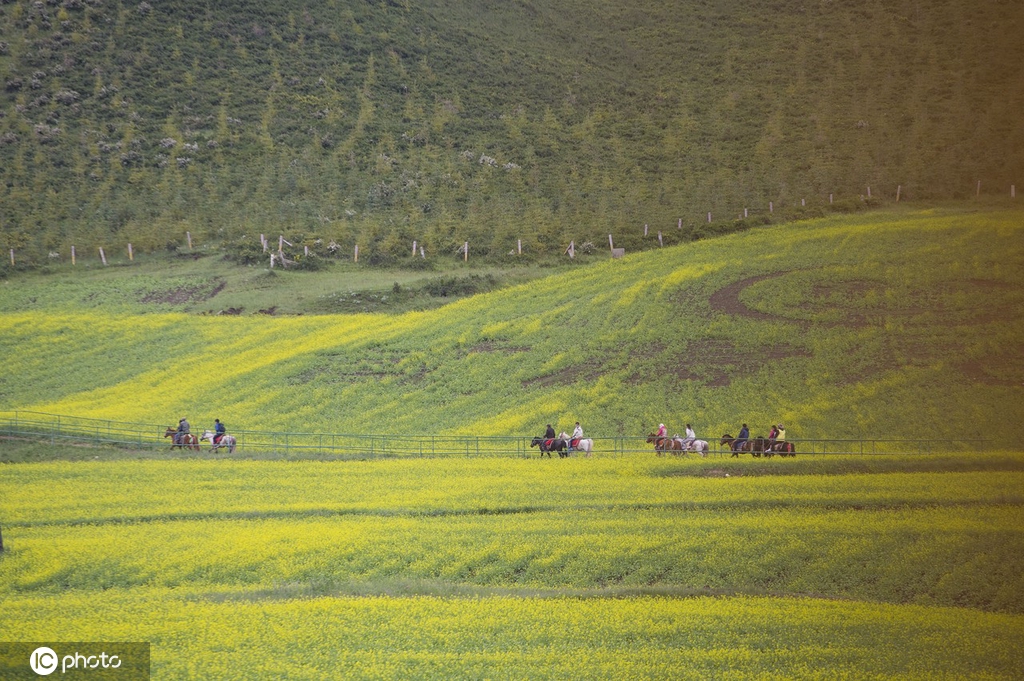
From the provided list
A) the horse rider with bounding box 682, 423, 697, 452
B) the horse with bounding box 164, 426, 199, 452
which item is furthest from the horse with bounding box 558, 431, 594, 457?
the horse with bounding box 164, 426, 199, 452

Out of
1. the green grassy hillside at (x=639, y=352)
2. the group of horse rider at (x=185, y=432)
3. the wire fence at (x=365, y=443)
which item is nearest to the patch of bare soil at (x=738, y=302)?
the green grassy hillside at (x=639, y=352)

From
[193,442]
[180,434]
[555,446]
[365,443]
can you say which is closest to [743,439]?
[555,446]

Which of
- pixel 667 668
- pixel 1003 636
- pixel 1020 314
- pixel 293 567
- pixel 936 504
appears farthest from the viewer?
pixel 1020 314

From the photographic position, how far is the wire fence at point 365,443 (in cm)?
4319

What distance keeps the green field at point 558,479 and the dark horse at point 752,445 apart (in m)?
1.10

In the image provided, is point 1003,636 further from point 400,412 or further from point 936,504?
point 400,412

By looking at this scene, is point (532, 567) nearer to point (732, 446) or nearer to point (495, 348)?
point (732, 446)

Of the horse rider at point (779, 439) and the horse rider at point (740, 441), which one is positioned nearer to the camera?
the horse rider at point (779, 439)

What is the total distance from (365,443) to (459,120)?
74722 millimetres

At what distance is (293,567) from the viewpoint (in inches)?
1109

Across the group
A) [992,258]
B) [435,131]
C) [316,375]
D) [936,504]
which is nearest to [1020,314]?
[992,258]

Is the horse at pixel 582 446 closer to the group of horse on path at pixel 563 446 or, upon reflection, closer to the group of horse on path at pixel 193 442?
the group of horse on path at pixel 563 446

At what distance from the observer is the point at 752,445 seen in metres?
42.2

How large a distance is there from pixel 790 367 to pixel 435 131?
A: 234ft
